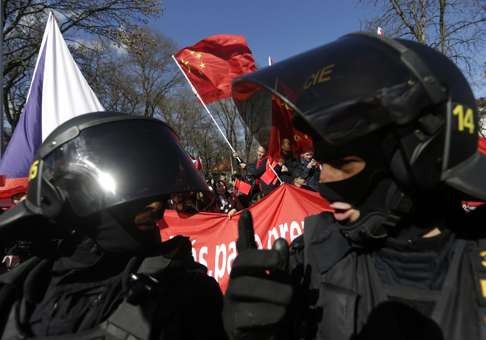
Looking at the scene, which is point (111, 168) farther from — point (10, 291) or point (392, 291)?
point (392, 291)

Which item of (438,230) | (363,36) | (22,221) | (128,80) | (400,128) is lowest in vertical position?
(128,80)

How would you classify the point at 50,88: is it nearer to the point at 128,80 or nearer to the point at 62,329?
the point at 62,329

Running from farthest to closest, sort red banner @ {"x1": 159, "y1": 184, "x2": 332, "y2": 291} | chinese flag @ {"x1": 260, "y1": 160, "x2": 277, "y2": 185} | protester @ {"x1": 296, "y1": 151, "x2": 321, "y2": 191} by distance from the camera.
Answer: chinese flag @ {"x1": 260, "y1": 160, "x2": 277, "y2": 185} < protester @ {"x1": 296, "y1": 151, "x2": 321, "y2": 191} < red banner @ {"x1": 159, "y1": 184, "x2": 332, "y2": 291}

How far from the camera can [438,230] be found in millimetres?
1413

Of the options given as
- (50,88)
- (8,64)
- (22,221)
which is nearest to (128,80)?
(8,64)

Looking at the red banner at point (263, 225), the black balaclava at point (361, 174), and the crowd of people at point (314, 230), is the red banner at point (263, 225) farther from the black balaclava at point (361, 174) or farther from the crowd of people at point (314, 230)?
the black balaclava at point (361, 174)

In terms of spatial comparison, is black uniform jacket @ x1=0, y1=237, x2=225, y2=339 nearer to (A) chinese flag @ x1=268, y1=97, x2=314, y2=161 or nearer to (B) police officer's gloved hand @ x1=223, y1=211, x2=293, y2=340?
(B) police officer's gloved hand @ x1=223, y1=211, x2=293, y2=340

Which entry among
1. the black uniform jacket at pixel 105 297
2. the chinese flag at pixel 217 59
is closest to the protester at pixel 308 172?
the chinese flag at pixel 217 59

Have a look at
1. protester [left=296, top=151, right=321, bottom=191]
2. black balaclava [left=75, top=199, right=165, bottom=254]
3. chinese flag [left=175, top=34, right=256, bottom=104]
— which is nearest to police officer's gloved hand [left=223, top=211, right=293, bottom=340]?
black balaclava [left=75, top=199, right=165, bottom=254]

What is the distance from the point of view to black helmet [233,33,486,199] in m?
1.27

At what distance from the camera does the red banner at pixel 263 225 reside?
15.3 feet

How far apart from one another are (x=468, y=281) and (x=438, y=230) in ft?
0.59

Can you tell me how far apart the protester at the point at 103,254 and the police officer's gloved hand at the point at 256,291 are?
1.06 ft

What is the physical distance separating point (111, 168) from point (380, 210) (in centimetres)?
94
